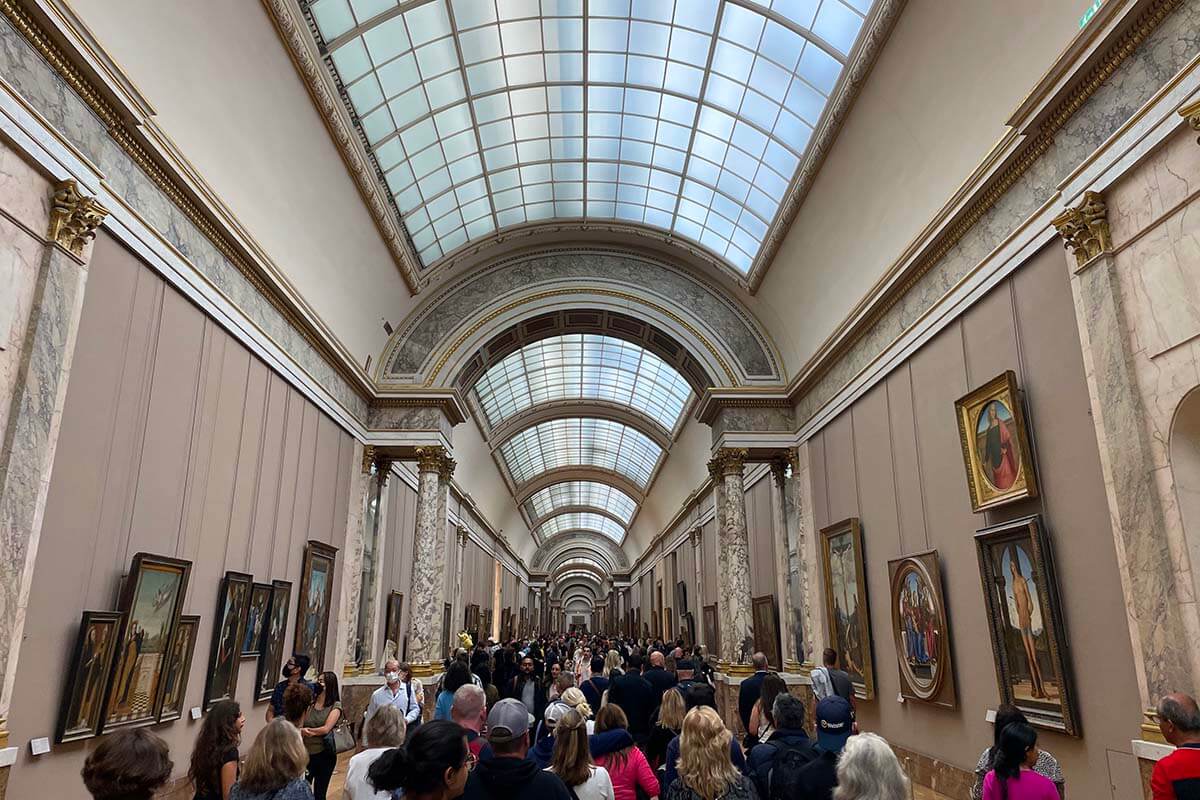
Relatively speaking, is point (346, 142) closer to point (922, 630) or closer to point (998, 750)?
point (922, 630)

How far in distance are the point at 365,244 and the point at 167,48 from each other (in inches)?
291

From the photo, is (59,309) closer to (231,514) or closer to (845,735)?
(231,514)

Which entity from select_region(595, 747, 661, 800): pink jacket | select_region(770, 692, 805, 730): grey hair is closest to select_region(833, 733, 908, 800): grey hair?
select_region(770, 692, 805, 730): grey hair

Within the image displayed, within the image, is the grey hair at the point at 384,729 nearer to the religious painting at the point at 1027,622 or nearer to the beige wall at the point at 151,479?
the beige wall at the point at 151,479

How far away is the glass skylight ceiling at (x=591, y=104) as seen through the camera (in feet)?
47.6

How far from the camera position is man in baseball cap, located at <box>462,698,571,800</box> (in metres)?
3.65

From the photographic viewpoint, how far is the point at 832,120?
1416 centimetres

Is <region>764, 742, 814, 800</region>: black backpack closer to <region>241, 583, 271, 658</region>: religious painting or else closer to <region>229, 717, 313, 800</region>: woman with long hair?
<region>229, 717, 313, 800</region>: woman with long hair

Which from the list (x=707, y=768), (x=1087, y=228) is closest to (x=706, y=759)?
(x=707, y=768)

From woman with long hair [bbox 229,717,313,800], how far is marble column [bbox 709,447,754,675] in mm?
15636

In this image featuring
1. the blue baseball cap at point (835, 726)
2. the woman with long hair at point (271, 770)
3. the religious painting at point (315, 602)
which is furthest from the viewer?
the religious painting at point (315, 602)

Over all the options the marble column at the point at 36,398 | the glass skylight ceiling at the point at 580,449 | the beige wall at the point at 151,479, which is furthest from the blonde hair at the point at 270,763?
the glass skylight ceiling at the point at 580,449

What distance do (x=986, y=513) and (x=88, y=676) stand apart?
10981 millimetres

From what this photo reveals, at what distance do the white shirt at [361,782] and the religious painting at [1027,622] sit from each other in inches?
297
